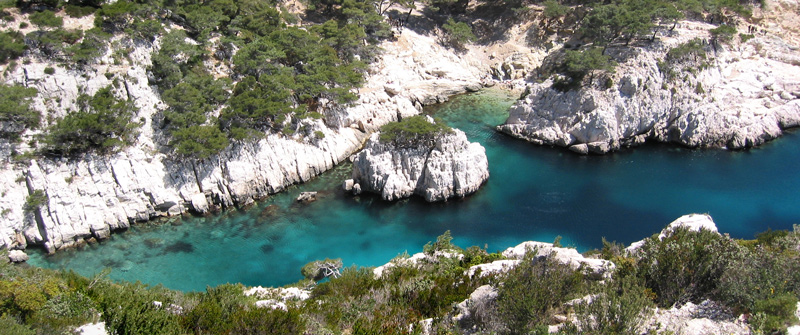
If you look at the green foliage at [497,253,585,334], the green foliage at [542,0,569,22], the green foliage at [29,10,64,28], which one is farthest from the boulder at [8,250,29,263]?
the green foliage at [542,0,569,22]

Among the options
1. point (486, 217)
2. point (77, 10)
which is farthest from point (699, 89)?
point (77, 10)

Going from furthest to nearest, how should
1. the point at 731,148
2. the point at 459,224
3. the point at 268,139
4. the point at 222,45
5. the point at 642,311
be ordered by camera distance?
the point at 222,45, the point at 731,148, the point at 268,139, the point at 459,224, the point at 642,311

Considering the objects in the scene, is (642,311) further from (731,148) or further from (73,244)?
(731,148)

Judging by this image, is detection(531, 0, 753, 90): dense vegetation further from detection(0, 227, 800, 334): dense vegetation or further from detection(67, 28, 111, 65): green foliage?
detection(67, 28, 111, 65): green foliage

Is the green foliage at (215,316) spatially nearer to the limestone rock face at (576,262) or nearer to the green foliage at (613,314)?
the green foliage at (613,314)

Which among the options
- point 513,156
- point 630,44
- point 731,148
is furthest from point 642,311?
point 630,44

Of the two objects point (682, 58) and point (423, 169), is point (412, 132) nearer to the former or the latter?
point (423, 169)
